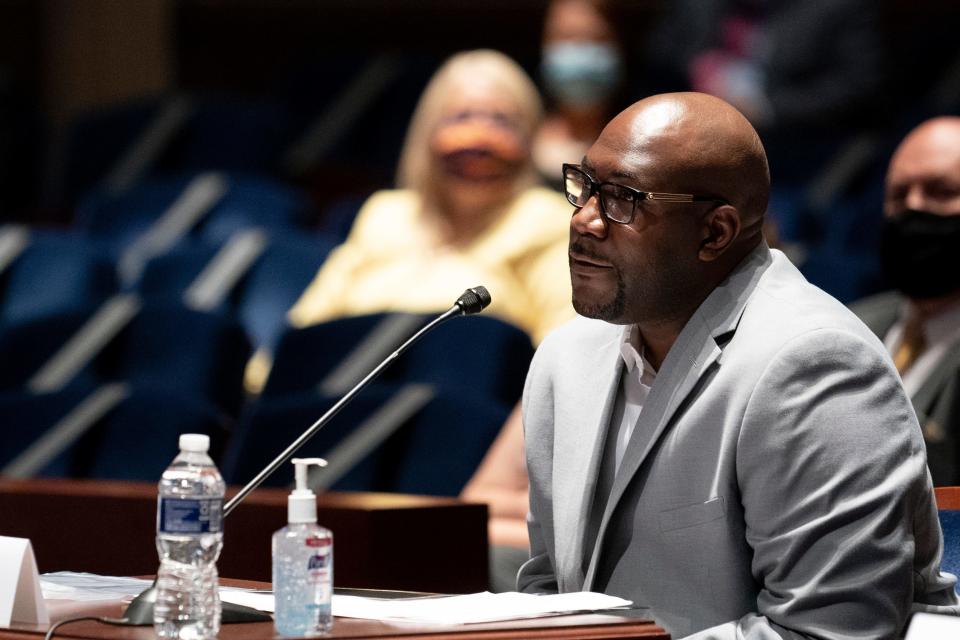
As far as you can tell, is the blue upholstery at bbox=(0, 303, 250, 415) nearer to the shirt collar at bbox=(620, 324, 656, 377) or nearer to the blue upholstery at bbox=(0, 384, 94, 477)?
the blue upholstery at bbox=(0, 384, 94, 477)

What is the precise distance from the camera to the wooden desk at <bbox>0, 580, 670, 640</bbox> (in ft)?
4.47

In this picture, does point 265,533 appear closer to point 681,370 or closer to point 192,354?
point 681,370

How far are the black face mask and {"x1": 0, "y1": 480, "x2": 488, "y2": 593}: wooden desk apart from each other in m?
0.94

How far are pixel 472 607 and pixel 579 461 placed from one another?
1.07ft

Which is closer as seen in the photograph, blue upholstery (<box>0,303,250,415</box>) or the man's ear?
the man's ear

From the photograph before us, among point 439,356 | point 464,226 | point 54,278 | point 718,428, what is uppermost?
point 54,278

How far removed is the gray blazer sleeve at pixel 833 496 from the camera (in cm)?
153

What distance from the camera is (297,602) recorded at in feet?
4.58

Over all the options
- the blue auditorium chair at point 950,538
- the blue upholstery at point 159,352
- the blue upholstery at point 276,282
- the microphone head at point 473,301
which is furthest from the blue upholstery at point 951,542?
the blue upholstery at point 276,282

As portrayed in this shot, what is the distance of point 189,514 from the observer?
1.40 metres

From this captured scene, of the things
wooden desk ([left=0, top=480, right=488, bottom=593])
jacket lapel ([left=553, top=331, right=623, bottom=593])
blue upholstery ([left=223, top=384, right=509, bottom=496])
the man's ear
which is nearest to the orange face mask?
blue upholstery ([left=223, top=384, right=509, bottom=496])

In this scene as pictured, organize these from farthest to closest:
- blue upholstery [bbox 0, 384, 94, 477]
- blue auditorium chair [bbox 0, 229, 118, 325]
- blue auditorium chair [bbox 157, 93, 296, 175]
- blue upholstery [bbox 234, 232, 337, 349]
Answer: blue auditorium chair [bbox 157, 93, 296, 175], blue auditorium chair [bbox 0, 229, 118, 325], blue upholstery [bbox 234, 232, 337, 349], blue upholstery [bbox 0, 384, 94, 477]

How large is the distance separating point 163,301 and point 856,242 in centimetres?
173

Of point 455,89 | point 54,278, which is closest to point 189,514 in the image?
point 455,89
